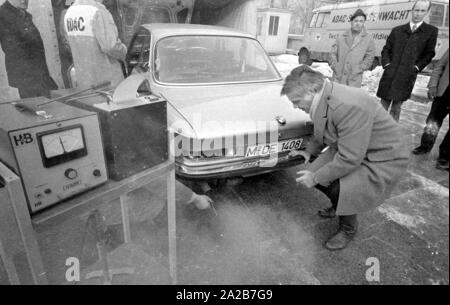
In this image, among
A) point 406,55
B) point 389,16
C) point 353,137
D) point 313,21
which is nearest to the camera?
point 353,137

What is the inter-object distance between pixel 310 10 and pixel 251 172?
44.2 ft

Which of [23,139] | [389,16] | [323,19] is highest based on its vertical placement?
[389,16]

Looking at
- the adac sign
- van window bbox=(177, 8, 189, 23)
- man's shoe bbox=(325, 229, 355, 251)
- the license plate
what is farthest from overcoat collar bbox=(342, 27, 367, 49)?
the adac sign

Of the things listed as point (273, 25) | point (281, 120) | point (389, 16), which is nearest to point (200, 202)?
point (281, 120)

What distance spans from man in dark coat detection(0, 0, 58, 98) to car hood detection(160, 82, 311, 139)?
253 cm

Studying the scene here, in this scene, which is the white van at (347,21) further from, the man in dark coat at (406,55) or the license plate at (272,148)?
the license plate at (272,148)

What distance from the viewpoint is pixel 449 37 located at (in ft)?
2.69

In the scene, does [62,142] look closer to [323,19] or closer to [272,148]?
[272,148]

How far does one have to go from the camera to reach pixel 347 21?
10742 mm

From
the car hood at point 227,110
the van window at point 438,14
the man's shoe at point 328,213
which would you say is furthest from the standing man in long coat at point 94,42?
the van window at point 438,14

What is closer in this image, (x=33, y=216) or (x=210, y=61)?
(x=33, y=216)

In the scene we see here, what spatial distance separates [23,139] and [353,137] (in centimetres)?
180

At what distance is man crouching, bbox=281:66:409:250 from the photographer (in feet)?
6.20
